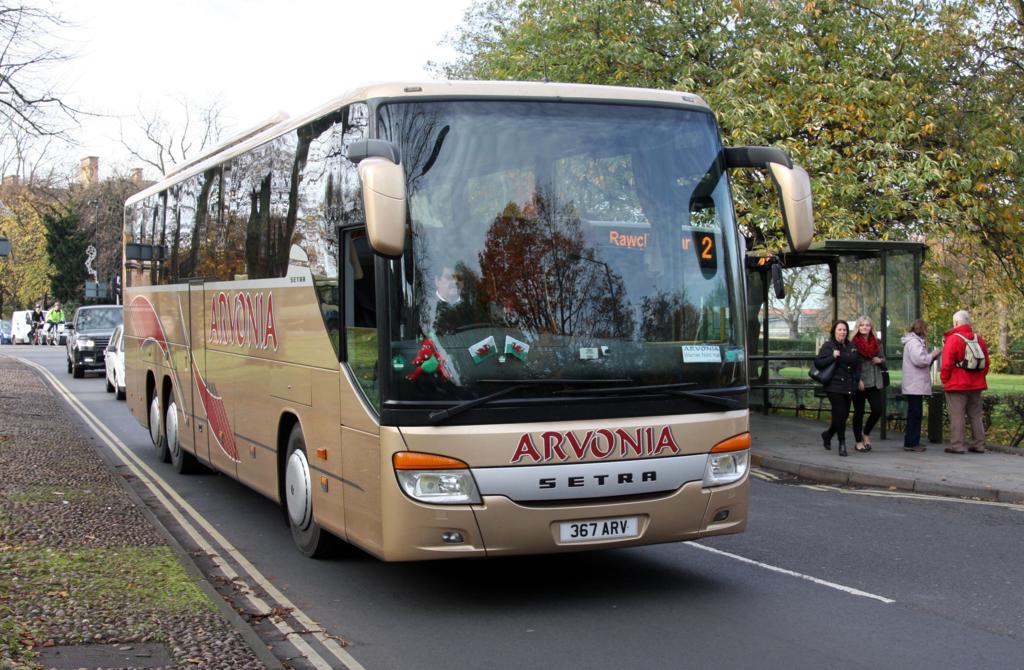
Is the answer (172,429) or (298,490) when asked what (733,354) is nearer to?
(298,490)

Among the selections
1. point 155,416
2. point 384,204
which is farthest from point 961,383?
point 384,204

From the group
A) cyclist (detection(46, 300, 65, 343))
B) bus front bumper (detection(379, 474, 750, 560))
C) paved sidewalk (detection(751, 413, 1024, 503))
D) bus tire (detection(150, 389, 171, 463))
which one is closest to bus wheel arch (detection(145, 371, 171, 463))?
bus tire (detection(150, 389, 171, 463))

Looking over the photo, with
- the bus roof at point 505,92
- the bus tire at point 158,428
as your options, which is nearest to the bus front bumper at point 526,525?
the bus roof at point 505,92

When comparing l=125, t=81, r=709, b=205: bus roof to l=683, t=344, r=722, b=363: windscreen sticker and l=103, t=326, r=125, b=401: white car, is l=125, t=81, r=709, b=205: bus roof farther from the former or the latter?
l=103, t=326, r=125, b=401: white car

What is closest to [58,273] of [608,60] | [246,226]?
[608,60]

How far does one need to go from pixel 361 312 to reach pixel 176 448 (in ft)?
23.6

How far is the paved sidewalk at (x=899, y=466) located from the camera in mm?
12250

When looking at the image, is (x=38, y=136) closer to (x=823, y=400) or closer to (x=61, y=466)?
(x=61, y=466)

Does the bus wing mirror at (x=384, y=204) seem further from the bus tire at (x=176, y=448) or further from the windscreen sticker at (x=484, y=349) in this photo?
the bus tire at (x=176, y=448)

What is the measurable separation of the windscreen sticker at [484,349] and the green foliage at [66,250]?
6900cm

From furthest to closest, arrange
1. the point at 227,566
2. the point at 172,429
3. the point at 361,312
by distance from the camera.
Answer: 1. the point at 172,429
2. the point at 227,566
3. the point at 361,312

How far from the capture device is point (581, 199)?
6805 mm

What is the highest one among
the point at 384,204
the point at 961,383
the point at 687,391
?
the point at 384,204

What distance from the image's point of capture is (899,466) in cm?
1374
